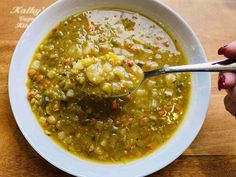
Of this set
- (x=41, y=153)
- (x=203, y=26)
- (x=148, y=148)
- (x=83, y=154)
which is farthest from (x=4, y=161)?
(x=203, y=26)

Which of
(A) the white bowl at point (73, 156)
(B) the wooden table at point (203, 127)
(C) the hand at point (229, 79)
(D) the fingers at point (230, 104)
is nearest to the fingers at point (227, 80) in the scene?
(C) the hand at point (229, 79)

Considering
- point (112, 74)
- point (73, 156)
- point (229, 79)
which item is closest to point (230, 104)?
point (229, 79)

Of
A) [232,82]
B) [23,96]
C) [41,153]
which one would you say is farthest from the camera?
[23,96]

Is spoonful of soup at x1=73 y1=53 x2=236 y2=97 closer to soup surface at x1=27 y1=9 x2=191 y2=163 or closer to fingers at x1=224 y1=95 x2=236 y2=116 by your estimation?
soup surface at x1=27 y1=9 x2=191 y2=163

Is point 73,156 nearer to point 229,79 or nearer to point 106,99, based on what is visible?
point 106,99

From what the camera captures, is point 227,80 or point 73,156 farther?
point 73,156

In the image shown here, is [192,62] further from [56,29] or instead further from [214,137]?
[56,29]
